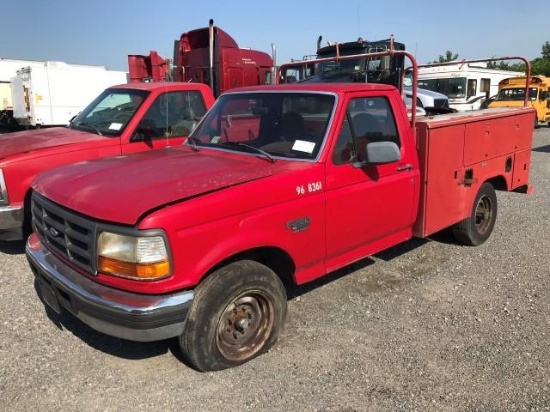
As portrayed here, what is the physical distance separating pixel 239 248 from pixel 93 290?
922mm

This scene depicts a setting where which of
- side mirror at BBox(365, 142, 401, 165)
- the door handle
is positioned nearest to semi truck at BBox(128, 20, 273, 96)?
the door handle

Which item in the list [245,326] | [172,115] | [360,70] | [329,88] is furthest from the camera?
[360,70]

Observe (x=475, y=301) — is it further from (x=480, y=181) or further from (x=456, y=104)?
(x=456, y=104)

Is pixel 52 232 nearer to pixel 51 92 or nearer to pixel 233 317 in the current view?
pixel 233 317

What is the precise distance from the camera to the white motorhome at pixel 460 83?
2033cm

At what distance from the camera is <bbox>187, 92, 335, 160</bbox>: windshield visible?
12.0 ft

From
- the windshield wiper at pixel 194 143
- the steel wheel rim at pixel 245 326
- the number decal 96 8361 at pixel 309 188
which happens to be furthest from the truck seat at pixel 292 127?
the steel wheel rim at pixel 245 326

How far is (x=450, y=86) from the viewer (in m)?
20.7

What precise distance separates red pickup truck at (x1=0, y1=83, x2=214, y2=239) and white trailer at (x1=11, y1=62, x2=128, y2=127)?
459 inches

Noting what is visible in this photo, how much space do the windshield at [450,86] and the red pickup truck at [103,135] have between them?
1688 centimetres

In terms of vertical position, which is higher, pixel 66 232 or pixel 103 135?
pixel 103 135

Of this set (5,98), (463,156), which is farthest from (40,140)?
(5,98)

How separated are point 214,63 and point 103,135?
548cm

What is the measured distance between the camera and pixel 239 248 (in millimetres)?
2996
